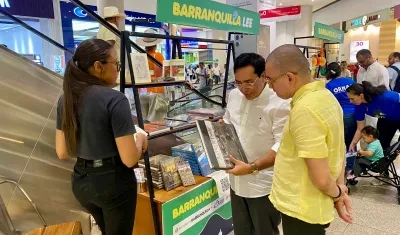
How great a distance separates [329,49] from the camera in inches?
299

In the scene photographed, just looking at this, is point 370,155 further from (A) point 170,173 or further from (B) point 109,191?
(B) point 109,191

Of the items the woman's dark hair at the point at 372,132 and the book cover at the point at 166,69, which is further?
the woman's dark hair at the point at 372,132

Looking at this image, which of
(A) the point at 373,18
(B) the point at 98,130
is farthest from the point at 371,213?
(A) the point at 373,18

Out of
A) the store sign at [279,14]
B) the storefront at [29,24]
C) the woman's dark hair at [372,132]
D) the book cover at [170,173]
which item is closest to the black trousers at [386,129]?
the woman's dark hair at [372,132]

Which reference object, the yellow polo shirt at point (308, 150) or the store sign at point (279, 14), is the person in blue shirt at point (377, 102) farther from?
the store sign at point (279, 14)

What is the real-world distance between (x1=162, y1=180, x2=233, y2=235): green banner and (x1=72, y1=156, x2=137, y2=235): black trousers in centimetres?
45

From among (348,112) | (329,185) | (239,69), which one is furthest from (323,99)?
(348,112)

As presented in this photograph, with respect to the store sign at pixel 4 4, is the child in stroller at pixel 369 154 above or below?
below

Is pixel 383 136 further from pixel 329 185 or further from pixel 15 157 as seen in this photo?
pixel 15 157

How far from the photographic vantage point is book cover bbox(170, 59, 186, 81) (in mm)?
2197

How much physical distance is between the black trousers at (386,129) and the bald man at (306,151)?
9.86 ft

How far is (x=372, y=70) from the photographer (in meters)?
4.67

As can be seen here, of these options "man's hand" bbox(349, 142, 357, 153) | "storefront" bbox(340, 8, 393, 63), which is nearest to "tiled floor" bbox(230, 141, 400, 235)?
"man's hand" bbox(349, 142, 357, 153)

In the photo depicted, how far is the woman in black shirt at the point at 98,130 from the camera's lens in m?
1.35
